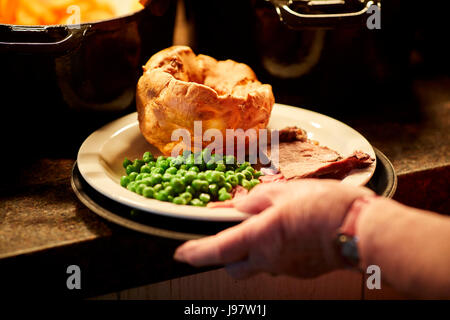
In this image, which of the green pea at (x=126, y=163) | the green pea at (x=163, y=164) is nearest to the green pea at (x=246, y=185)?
the green pea at (x=163, y=164)

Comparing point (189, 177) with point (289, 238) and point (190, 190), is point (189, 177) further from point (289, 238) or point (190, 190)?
point (289, 238)

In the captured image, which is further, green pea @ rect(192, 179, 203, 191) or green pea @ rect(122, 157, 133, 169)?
green pea @ rect(122, 157, 133, 169)

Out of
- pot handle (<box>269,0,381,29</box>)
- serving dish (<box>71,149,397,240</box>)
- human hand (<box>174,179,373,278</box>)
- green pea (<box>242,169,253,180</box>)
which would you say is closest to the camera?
human hand (<box>174,179,373,278</box>)

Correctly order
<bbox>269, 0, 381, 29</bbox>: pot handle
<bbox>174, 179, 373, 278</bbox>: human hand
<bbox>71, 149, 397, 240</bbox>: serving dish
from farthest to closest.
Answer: <bbox>269, 0, 381, 29</bbox>: pot handle → <bbox>71, 149, 397, 240</bbox>: serving dish → <bbox>174, 179, 373, 278</bbox>: human hand

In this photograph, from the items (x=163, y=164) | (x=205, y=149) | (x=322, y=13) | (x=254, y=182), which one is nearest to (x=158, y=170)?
(x=163, y=164)

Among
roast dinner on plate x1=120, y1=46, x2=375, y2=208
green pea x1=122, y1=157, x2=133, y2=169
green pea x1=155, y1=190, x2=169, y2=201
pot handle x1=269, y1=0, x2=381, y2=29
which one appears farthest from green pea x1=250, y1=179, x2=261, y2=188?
pot handle x1=269, y1=0, x2=381, y2=29

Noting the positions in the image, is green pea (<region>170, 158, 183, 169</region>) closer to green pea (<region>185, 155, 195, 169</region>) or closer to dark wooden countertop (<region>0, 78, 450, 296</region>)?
green pea (<region>185, 155, 195, 169</region>)

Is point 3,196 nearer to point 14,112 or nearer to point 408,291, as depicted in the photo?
point 14,112
